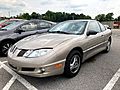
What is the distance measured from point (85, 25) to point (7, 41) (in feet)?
9.63

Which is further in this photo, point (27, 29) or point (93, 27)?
point (27, 29)

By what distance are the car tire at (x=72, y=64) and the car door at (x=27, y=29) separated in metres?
2.91

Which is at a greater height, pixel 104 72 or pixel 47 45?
pixel 47 45

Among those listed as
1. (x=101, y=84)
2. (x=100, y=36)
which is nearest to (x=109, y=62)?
(x=100, y=36)

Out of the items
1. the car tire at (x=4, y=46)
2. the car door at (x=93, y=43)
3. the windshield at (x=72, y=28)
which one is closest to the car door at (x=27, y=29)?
the car tire at (x=4, y=46)

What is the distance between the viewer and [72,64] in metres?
3.91

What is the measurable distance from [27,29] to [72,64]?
335 cm

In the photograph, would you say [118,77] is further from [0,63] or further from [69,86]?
[0,63]

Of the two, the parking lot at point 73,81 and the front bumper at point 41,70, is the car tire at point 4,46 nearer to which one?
the parking lot at point 73,81

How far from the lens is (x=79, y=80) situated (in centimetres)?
380

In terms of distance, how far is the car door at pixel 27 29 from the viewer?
6.30 metres

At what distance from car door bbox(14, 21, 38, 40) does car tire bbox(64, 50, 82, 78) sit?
9.55 feet

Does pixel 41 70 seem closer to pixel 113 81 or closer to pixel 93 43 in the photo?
pixel 113 81

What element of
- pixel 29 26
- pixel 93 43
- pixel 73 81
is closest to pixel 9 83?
pixel 73 81
